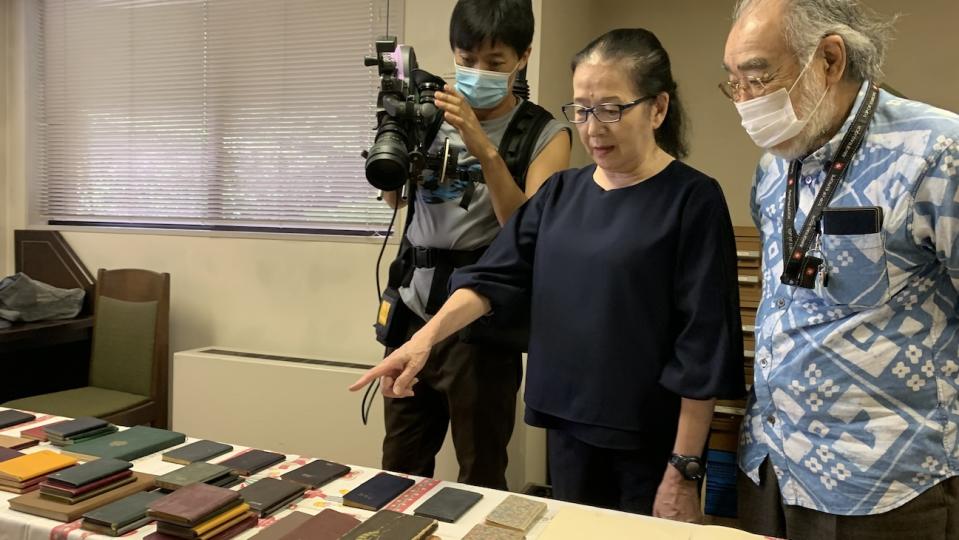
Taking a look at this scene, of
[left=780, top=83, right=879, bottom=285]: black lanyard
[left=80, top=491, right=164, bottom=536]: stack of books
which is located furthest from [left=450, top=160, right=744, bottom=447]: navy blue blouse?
[left=80, top=491, right=164, bottom=536]: stack of books

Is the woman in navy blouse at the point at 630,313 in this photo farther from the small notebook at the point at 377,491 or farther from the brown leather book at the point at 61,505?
the brown leather book at the point at 61,505

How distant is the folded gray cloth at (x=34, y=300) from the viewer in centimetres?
283

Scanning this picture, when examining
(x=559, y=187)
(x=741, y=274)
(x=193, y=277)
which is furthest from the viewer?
(x=193, y=277)

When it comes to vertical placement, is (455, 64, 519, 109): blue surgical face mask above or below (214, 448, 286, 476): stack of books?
above

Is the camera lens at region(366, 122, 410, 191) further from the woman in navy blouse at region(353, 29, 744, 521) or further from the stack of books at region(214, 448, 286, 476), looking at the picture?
the stack of books at region(214, 448, 286, 476)

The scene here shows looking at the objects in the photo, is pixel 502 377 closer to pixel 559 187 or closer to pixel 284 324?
pixel 559 187

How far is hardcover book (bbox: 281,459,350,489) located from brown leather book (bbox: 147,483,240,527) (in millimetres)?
156

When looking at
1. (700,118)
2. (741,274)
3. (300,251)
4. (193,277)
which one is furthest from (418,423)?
(700,118)

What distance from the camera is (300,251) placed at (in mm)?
3008

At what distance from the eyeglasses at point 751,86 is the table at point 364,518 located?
660mm

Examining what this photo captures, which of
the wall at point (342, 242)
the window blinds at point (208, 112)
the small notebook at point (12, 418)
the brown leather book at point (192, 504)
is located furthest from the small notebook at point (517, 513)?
the window blinds at point (208, 112)

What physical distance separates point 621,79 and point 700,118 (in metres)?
2.20

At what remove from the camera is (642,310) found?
1.18 m

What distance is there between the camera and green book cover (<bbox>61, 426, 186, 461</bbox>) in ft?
4.22
